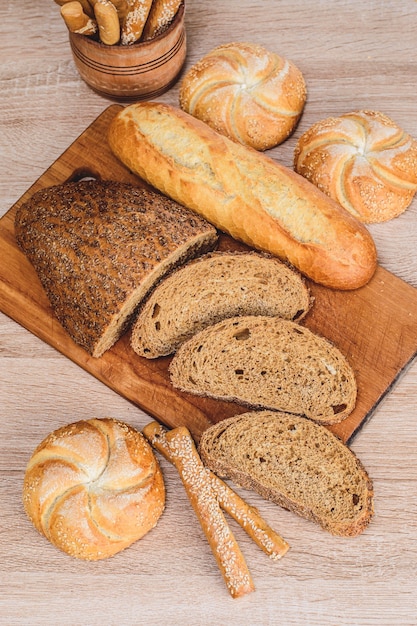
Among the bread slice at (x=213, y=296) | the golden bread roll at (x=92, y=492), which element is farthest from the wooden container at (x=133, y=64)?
the golden bread roll at (x=92, y=492)

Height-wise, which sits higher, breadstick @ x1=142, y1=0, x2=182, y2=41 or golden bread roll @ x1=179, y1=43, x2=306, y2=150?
breadstick @ x1=142, y1=0, x2=182, y2=41

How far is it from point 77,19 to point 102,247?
29.3 inches

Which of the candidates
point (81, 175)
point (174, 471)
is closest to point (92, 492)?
point (174, 471)

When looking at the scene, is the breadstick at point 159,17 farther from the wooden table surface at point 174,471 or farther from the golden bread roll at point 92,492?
the golden bread roll at point 92,492

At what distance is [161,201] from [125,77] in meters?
0.55

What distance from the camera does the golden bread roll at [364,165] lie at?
2.49 m

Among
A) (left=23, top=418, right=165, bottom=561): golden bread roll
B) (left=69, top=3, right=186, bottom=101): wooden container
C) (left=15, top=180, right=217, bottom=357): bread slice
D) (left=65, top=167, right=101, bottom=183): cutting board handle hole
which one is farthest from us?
(left=65, top=167, right=101, bottom=183): cutting board handle hole

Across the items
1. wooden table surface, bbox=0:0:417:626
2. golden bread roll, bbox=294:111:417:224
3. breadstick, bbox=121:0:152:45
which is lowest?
wooden table surface, bbox=0:0:417:626

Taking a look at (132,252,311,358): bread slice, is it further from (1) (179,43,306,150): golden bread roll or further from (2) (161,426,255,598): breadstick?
(1) (179,43,306,150): golden bread roll

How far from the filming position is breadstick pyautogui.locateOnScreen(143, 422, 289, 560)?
2275 millimetres

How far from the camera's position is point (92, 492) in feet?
7.26

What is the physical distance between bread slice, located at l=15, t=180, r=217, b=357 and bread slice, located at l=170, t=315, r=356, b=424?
0.84 feet

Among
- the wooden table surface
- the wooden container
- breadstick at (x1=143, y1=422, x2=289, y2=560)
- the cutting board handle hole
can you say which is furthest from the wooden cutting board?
the wooden container

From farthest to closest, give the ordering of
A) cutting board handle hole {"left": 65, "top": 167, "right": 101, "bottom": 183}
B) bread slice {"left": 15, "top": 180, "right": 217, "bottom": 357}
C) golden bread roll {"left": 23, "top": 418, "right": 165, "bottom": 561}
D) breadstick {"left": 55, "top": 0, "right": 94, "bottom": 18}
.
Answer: cutting board handle hole {"left": 65, "top": 167, "right": 101, "bottom": 183} → breadstick {"left": 55, "top": 0, "right": 94, "bottom": 18} → bread slice {"left": 15, "top": 180, "right": 217, "bottom": 357} → golden bread roll {"left": 23, "top": 418, "right": 165, "bottom": 561}
